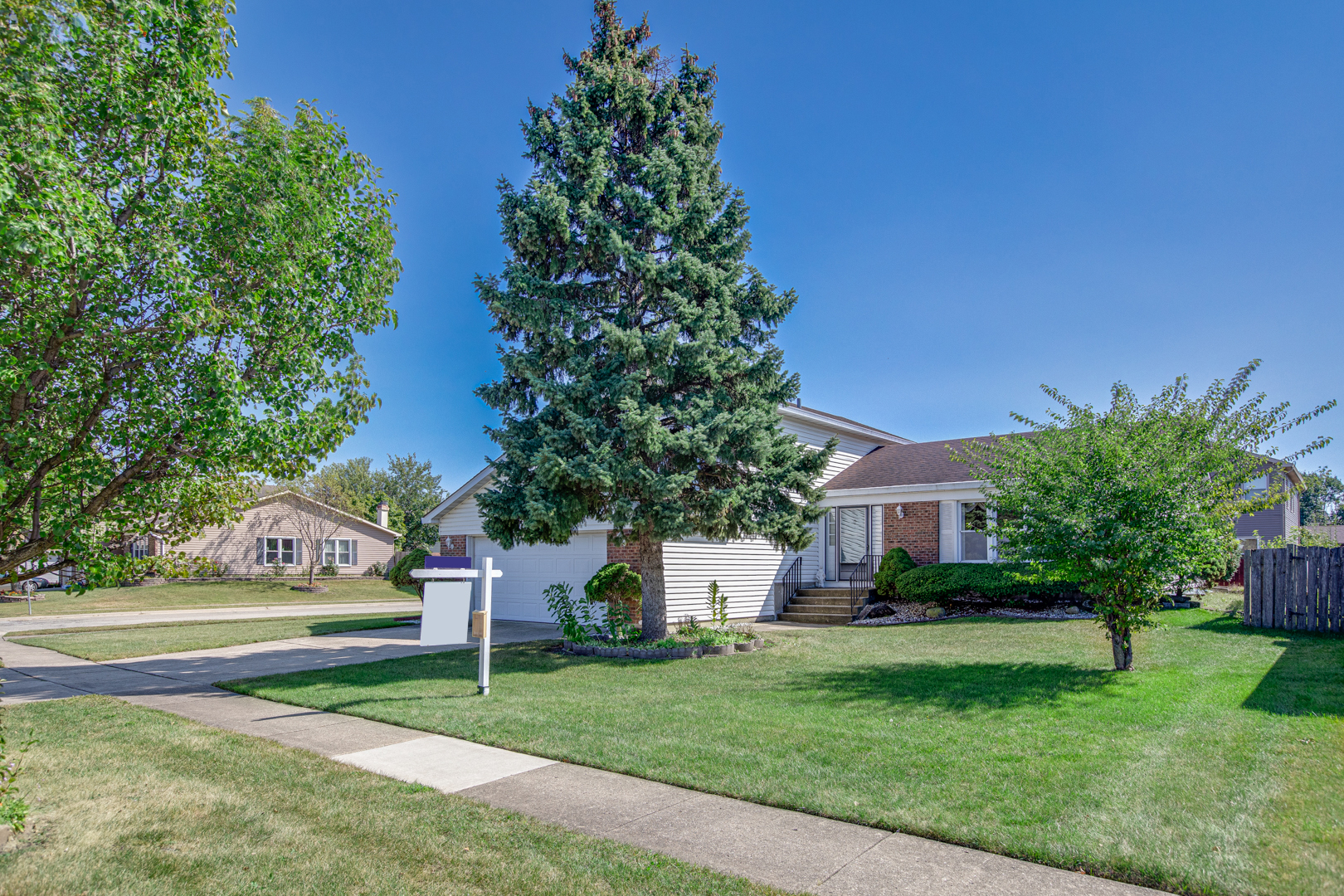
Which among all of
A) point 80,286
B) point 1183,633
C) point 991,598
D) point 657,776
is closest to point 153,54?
point 80,286

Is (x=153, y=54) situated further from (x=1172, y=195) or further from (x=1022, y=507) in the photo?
(x=1172, y=195)

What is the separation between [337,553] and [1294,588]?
130 ft

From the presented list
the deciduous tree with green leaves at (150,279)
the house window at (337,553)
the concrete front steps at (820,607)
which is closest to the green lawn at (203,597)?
the house window at (337,553)

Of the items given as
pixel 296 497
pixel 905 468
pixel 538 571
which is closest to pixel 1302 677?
pixel 905 468

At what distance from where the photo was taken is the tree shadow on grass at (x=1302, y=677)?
7309 mm

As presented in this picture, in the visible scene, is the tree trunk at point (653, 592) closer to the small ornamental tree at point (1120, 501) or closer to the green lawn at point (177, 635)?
the small ornamental tree at point (1120, 501)

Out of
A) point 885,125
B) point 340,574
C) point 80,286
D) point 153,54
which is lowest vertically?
point 340,574

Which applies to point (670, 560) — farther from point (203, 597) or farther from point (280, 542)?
point (280, 542)

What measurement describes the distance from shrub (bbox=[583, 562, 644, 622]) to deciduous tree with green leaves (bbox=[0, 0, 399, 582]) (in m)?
10.9

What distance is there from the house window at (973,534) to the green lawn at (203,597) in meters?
17.9

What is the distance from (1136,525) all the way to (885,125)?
8.84 meters

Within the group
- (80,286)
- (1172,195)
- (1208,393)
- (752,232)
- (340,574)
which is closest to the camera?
(80,286)

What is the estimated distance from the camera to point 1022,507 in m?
9.59

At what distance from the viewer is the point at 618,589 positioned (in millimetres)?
15523
